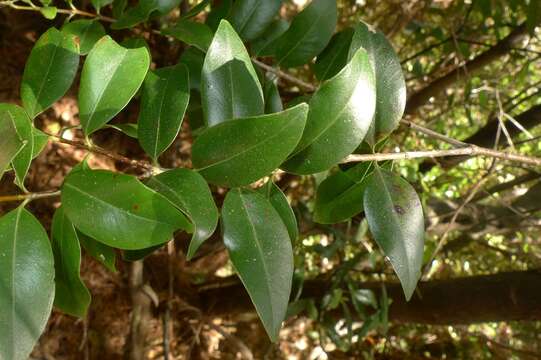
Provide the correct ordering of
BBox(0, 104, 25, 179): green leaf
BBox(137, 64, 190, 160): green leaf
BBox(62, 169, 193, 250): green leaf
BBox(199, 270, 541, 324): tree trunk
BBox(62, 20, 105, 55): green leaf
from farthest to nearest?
BBox(199, 270, 541, 324): tree trunk → BBox(62, 20, 105, 55): green leaf → BBox(137, 64, 190, 160): green leaf → BBox(62, 169, 193, 250): green leaf → BBox(0, 104, 25, 179): green leaf

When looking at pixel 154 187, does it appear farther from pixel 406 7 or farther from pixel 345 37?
pixel 406 7

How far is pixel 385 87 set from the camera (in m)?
0.67

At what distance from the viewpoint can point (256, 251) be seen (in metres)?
0.58

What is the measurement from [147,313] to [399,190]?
4.19ft

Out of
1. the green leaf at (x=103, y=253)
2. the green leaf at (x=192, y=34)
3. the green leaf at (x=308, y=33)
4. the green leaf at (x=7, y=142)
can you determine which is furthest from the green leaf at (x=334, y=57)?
the green leaf at (x=7, y=142)

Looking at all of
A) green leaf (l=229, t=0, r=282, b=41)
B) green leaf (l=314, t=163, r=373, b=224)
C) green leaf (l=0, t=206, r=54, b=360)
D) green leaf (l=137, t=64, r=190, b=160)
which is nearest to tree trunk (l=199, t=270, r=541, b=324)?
green leaf (l=314, t=163, r=373, b=224)

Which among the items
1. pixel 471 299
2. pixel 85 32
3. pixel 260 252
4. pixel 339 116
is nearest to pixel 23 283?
pixel 260 252

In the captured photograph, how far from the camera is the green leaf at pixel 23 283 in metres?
0.53

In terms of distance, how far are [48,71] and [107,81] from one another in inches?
4.3

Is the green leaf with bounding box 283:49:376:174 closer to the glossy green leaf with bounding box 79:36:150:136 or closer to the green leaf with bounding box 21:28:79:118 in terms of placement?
the glossy green leaf with bounding box 79:36:150:136

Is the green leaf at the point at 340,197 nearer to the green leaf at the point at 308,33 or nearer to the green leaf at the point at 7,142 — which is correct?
the green leaf at the point at 308,33

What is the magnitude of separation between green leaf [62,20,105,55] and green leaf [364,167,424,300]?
53 centimetres

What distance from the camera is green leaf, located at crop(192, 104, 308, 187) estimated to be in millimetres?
504

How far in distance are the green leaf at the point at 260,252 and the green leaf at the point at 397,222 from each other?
4.3 inches
